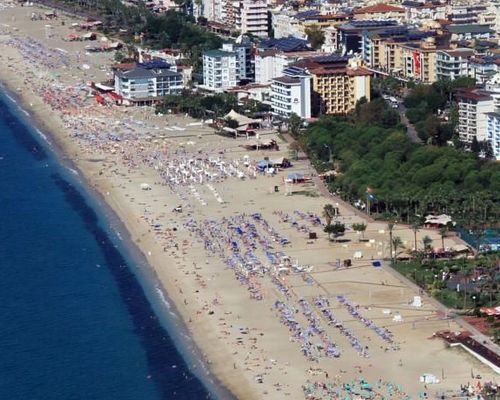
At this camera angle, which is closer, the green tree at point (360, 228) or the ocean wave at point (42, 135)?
the green tree at point (360, 228)

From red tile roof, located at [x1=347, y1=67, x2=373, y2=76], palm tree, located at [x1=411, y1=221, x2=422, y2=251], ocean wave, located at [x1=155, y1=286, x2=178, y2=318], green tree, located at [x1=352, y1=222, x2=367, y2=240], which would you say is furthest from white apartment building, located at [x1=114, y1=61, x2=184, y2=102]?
ocean wave, located at [x1=155, y1=286, x2=178, y2=318]

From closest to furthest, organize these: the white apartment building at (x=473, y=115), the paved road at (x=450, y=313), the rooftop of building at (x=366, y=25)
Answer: the paved road at (x=450, y=313) < the white apartment building at (x=473, y=115) < the rooftop of building at (x=366, y=25)

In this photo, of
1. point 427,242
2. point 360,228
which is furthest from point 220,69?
point 427,242

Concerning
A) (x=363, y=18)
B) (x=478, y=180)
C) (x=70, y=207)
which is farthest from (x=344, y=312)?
(x=363, y=18)

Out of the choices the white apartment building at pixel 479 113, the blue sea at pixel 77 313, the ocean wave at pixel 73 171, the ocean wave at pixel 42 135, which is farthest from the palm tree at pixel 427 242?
the ocean wave at pixel 42 135

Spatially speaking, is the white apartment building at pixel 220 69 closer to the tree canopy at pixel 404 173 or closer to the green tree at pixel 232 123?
the green tree at pixel 232 123

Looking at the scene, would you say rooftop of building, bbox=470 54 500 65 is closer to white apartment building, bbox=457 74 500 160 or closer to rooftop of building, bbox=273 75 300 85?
white apartment building, bbox=457 74 500 160

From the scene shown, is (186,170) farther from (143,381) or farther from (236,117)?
(143,381)
